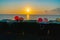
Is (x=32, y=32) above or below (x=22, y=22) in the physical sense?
below

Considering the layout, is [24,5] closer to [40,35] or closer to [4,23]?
[4,23]

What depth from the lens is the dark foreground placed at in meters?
1.35

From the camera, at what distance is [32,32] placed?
1354 millimetres

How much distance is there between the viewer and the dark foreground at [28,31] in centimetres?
135

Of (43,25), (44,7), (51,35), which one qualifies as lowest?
(51,35)

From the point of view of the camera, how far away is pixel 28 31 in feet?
4.46

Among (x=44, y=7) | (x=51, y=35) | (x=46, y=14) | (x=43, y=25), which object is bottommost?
(x=51, y=35)

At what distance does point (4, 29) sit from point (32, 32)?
384 mm

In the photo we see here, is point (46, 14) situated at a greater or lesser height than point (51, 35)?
greater

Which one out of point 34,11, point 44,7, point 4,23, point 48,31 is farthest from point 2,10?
point 48,31

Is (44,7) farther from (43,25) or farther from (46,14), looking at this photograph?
(43,25)

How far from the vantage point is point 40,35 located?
4.46 feet

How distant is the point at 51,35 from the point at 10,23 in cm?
58

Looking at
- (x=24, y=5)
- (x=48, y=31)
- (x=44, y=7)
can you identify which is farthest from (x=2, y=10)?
(x=48, y=31)
